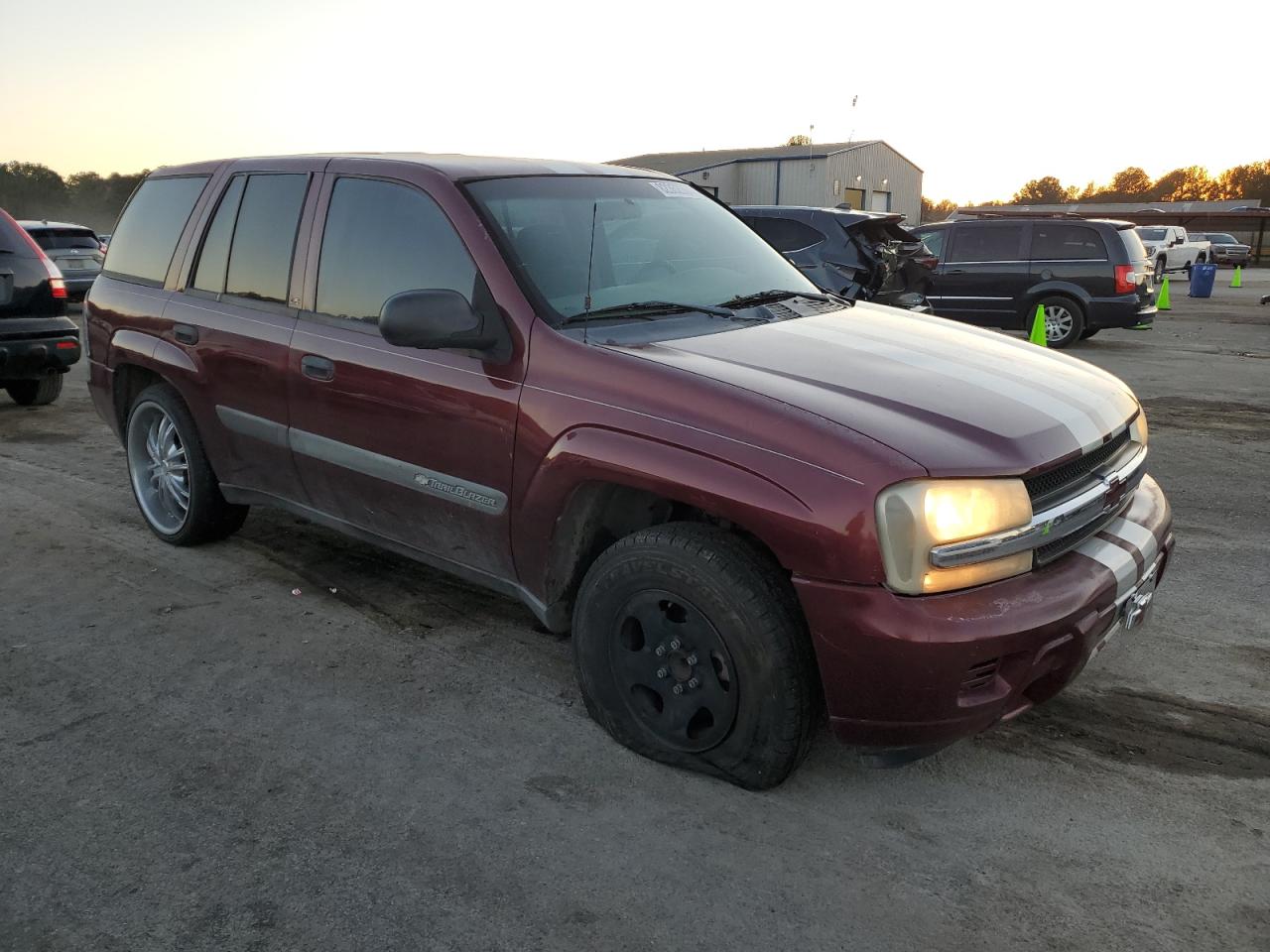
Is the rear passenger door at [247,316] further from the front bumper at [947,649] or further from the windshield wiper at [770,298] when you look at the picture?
the front bumper at [947,649]

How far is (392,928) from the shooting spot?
2410 millimetres

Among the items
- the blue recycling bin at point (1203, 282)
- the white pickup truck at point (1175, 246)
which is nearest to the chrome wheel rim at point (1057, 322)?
the blue recycling bin at point (1203, 282)

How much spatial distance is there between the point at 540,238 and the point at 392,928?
7.19ft

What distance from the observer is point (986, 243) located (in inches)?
556

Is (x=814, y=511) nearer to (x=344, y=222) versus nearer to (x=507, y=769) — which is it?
(x=507, y=769)

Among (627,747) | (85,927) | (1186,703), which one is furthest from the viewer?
(1186,703)

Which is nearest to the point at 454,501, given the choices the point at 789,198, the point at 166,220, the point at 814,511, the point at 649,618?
the point at 649,618

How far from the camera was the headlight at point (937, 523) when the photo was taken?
8.22 feet

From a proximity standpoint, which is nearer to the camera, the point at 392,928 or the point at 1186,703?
the point at 392,928

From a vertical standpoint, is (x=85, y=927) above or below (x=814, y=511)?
below

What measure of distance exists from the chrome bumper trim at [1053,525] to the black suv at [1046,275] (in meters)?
11.3

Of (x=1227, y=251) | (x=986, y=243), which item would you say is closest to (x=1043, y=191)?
(x=1227, y=251)

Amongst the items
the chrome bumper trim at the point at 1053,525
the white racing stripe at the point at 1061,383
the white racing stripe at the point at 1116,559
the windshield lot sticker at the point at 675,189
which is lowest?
the white racing stripe at the point at 1116,559

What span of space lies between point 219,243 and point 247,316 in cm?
50
